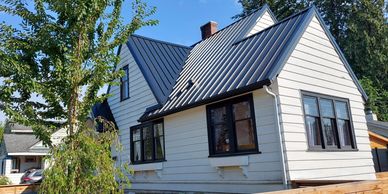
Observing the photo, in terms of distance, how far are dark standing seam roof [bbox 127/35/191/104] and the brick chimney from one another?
5.81 ft

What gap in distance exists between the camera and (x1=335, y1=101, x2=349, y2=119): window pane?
9.71m

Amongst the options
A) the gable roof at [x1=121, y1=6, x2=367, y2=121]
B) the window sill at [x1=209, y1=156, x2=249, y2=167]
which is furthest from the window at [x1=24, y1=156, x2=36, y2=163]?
the window sill at [x1=209, y1=156, x2=249, y2=167]

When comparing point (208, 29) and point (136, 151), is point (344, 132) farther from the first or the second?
point (208, 29)

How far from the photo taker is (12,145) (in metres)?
32.9

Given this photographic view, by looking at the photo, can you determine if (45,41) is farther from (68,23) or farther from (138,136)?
(138,136)

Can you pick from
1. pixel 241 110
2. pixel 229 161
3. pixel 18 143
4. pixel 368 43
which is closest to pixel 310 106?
pixel 241 110

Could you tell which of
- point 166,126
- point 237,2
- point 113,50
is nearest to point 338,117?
point 166,126

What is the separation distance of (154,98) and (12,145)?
27.3 m

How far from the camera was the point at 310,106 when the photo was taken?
8859mm

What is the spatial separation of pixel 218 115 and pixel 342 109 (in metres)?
3.86

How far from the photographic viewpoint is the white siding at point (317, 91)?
7977mm

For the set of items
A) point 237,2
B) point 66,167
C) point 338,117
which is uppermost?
point 237,2

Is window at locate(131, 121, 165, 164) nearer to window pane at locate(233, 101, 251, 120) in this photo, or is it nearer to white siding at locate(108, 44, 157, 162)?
white siding at locate(108, 44, 157, 162)

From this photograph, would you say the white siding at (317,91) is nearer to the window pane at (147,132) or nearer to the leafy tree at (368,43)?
the window pane at (147,132)
